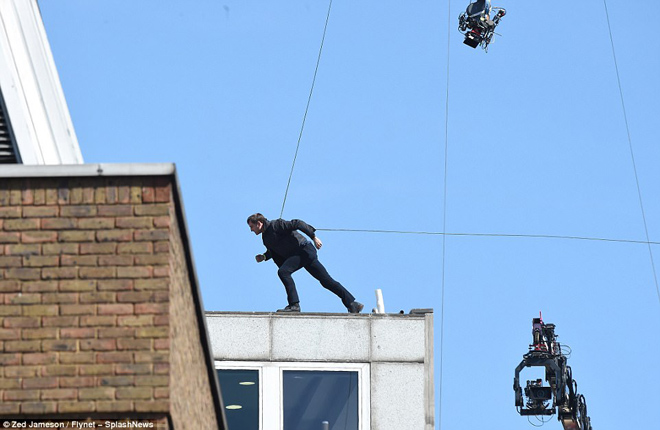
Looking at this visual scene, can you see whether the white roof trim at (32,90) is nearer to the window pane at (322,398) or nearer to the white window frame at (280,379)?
the white window frame at (280,379)

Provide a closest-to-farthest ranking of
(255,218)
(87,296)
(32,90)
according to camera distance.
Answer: (87,296) < (32,90) < (255,218)

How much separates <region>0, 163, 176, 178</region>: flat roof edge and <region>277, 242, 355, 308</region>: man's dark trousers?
1131cm

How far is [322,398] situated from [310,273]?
193 centimetres

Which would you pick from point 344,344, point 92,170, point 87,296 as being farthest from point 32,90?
point 344,344

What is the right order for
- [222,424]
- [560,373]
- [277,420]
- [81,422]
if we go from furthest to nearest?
[560,373]
[277,420]
[222,424]
[81,422]

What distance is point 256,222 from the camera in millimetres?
20141

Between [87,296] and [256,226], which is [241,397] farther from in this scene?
[87,296]

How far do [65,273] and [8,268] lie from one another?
37 centimetres

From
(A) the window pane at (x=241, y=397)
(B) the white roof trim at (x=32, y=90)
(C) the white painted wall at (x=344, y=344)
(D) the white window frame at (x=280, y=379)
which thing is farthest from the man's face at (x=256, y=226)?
(B) the white roof trim at (x=32, y=90)

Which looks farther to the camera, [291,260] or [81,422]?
[291,260]

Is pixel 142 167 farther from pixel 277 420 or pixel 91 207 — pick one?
pixel 277 420

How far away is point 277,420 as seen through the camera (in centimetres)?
1991

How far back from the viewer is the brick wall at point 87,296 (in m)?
9.25

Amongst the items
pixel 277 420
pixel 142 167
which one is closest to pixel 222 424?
pixel 142 167
